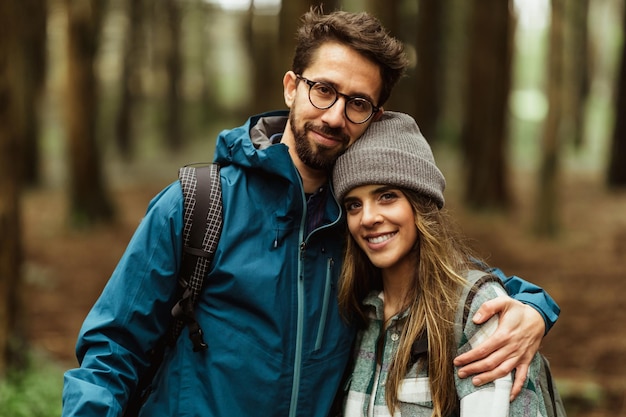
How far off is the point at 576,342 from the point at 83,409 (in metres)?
7.05

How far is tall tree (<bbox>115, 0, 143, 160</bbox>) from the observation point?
72.3 ft

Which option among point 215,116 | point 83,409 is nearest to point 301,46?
point 83,409

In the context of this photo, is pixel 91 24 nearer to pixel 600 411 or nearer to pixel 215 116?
pixel 600 411

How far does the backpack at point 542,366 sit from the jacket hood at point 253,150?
87cm

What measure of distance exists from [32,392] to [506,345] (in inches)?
169

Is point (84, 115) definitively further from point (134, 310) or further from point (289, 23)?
point (134, 310)

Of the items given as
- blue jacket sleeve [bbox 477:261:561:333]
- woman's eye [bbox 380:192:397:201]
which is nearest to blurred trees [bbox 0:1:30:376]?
woman's eye [bbox 380:192:397:201]

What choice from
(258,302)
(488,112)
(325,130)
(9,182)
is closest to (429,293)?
(258,302)

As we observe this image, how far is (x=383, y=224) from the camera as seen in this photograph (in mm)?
2803

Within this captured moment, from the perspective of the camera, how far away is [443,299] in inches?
105

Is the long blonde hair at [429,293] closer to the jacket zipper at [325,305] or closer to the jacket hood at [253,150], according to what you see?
the jacket zipper at [325,305]

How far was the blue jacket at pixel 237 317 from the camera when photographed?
2582 millimetres

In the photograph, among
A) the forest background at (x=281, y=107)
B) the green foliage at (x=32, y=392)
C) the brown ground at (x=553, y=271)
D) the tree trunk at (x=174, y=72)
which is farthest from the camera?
the tree trunk at (x=174, y=72)

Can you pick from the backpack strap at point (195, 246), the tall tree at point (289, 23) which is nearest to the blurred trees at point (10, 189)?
the tall tree at point (289, 23)
